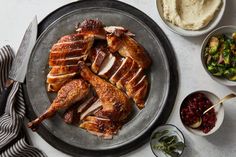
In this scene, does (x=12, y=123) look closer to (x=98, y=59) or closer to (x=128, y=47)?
(x=98, y=59)

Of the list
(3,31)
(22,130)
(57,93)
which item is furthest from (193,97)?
(3,31)

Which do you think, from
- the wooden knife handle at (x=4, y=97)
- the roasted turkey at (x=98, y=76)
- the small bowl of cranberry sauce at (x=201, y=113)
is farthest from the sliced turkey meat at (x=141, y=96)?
the wooden knife handle at (x=4, y=97)

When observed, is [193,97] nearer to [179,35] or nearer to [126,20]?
[179,35]

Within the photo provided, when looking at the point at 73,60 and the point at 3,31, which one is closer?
the point at 73,60

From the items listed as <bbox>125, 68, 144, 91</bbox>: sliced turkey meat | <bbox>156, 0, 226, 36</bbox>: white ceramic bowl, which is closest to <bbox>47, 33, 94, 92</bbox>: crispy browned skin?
<bbox>125, 68, 144, 91</bbox>: sliced turkey meat

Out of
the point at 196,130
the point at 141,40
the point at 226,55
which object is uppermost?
the point at 141,40

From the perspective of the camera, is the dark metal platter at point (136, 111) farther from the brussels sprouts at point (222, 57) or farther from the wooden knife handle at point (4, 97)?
the brussels sprouts at point (222, 57)

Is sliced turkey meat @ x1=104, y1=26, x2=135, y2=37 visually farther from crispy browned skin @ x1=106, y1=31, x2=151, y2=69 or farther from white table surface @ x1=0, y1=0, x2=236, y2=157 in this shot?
white table surface @ x1=0, y1=0, x2=236, y2=157
